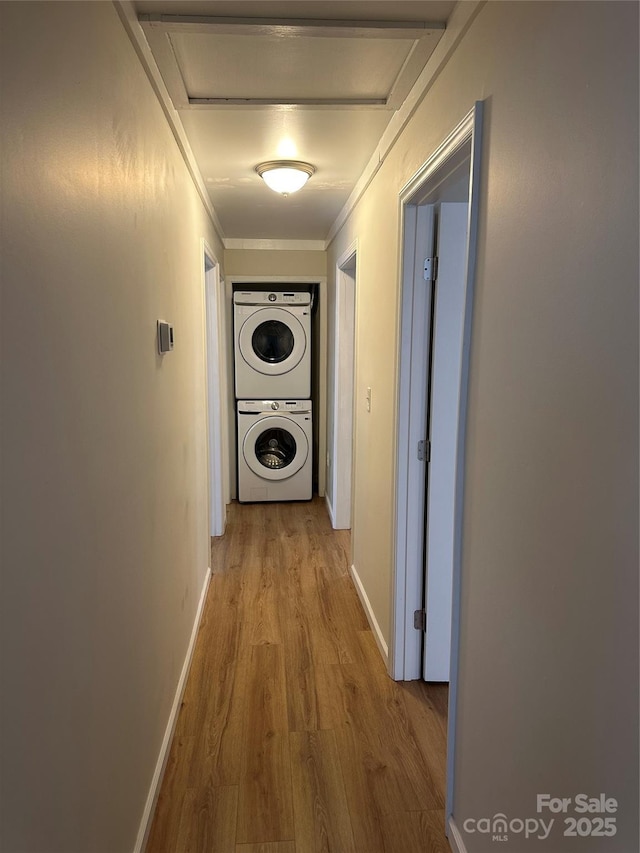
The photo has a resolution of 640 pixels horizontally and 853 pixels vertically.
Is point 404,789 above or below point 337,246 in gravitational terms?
below

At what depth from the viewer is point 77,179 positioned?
102 cm

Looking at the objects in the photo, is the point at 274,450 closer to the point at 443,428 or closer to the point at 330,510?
the point at 330,510

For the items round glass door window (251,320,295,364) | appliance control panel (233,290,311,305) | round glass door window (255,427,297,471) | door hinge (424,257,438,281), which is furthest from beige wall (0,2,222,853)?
round glass door window (255,427,297,471)

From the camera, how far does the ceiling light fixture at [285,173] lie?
8.44 ft

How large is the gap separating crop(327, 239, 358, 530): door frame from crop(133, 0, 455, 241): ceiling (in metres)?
1.09

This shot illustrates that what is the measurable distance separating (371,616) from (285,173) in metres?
2.19

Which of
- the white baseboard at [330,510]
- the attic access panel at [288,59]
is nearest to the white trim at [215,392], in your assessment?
the white baseboard at [330,510]

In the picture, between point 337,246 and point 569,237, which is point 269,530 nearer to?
point 337,246

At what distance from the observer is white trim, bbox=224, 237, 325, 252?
4.49 metres

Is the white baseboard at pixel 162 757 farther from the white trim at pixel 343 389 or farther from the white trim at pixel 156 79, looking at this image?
the white trim at pixel 156 79

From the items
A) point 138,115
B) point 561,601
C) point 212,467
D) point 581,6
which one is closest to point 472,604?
point 561,601

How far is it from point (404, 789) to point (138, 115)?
2.18m

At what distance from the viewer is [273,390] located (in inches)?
186

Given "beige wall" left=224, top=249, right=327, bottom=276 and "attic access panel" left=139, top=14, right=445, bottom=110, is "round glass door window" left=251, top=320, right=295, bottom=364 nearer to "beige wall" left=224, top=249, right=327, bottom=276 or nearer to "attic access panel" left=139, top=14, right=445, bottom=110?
"beige wall" left=224, top=249, right=327, bottom=276
